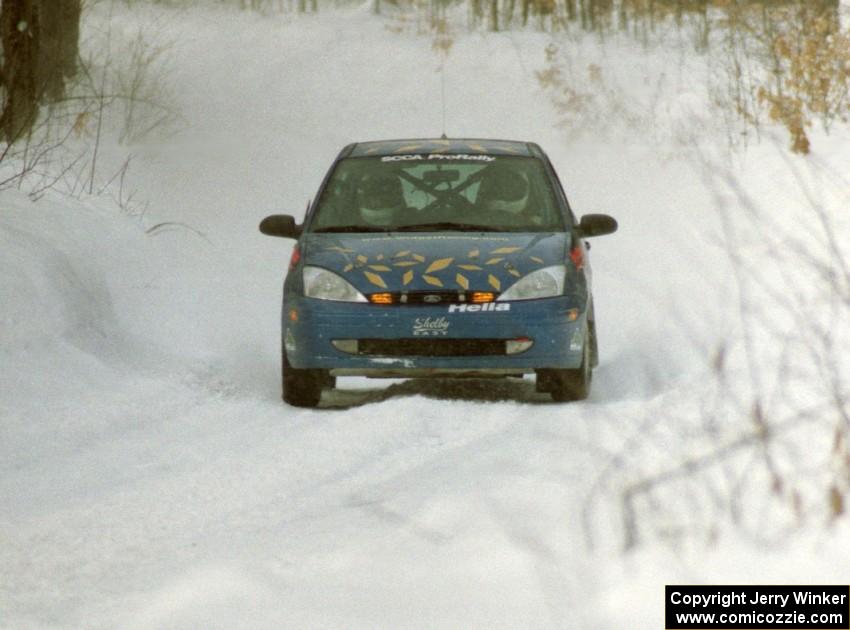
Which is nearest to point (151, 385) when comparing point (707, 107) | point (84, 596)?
point (84, 596)

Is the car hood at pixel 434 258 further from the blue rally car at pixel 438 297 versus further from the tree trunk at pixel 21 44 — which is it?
the tree trunk at pixel 21 44

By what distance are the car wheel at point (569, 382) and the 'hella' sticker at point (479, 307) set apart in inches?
22.3

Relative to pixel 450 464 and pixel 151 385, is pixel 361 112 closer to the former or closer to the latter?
pixel 151 385

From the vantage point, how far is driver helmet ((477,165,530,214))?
984cm

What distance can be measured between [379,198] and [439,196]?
39cm

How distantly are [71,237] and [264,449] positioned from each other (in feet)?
17.2

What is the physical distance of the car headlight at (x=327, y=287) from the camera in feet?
28.7

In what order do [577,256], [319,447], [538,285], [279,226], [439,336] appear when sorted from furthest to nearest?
[279,226] < [577,256] < [538,285] < [439,336] < [319,447]

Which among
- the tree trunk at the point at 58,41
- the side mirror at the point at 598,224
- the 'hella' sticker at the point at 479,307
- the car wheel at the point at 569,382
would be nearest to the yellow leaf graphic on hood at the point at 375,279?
the 'hella' sticker at the point at 479,307

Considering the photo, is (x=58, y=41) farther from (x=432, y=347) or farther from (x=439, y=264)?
(x=432, y=347)

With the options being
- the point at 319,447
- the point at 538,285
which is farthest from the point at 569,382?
the point at 319,447

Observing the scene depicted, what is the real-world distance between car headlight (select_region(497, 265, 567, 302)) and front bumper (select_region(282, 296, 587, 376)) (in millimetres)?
42

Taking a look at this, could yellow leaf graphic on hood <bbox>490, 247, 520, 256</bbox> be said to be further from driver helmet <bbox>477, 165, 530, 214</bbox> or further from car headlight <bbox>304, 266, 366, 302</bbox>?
car headlight <bbox>304, 266, 366, 302</bbox>

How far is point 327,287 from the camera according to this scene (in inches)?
347
